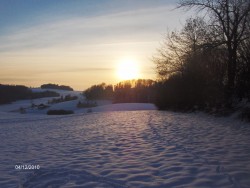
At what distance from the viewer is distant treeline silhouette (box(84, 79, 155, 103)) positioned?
78887 millimetres

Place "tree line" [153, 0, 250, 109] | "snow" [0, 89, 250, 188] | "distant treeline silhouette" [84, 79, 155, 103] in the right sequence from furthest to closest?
"distant treeline silhouette" [84, 79, 155, 103] < "tree line" [153, 0, 250, 109] < "snow" [0, 89, 250, 188]

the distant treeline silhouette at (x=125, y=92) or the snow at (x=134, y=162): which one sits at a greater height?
the distant treeline silhouette at (x=125, y=92)

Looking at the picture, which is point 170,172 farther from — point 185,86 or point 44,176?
point 185,86

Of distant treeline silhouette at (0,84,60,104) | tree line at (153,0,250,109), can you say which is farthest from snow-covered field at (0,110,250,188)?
distant treeline silhouette at (0,84,60,104)

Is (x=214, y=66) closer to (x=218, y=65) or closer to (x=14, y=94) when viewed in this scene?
(x=218, y=65)

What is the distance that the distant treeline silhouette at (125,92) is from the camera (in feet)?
259

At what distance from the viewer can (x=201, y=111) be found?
29.5 meters

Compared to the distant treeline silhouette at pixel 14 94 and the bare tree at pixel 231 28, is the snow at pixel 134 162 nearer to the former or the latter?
the bare tree at pixel 231 28

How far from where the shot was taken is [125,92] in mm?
94188

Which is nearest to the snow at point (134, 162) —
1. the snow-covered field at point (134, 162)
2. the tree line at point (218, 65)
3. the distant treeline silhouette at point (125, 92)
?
the snow-covered field at point (134, 162)

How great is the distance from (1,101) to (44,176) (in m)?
147

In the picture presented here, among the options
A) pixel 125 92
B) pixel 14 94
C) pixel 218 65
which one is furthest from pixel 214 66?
pixel 14 94

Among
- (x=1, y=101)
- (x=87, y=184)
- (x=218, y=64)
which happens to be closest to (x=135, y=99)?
(x=218, y=64)

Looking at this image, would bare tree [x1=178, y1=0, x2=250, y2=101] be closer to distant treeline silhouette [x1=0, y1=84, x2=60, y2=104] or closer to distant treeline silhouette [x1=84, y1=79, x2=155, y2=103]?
distant treeline silhouette [x1=84, y1=79, x2=155, y2=103]
